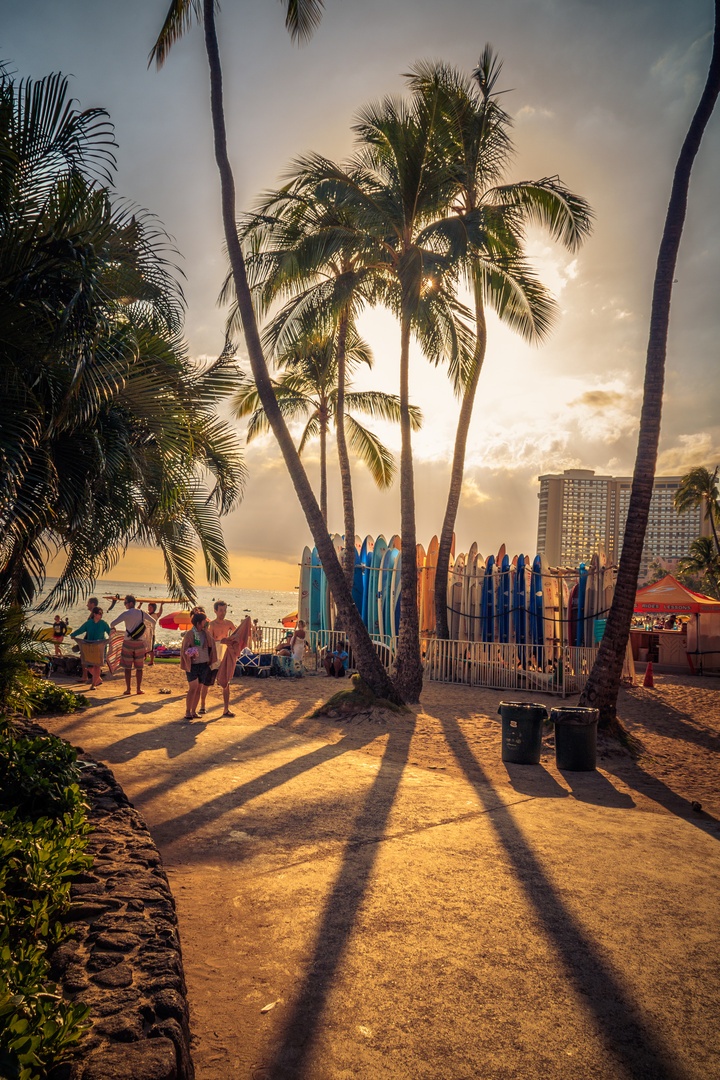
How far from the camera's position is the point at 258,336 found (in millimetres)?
10492

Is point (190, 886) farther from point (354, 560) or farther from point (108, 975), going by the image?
point (354, 560)

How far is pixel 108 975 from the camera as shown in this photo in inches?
97.9

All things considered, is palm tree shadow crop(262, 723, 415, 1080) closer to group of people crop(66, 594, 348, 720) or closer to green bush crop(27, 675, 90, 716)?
group of people crop(66, 594, 348, 720)

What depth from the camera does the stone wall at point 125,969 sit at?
204 cm

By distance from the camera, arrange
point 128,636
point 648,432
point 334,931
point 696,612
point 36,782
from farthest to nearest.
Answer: point 696,612 → point 128,636 → point 648,432 → point 36,782 → point 334,931

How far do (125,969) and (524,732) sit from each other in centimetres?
650

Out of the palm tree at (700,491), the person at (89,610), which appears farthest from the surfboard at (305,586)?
the palm tree at (700,491)

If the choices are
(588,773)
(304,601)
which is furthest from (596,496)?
(588,773)

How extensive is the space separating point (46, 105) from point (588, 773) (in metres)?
9.31

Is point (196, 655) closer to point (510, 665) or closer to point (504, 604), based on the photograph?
point (510, 665)

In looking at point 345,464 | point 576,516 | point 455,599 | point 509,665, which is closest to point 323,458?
point 345,464

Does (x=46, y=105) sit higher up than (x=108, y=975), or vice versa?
(x=46, y=105)

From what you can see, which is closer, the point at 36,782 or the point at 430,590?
the point at 36,782

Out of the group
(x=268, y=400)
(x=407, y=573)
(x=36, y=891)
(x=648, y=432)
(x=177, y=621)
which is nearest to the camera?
(x=36, y=891)
